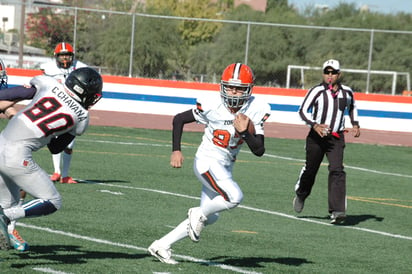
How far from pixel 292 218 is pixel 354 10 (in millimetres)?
52653

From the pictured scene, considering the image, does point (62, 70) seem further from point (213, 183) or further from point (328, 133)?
point (213, 183)

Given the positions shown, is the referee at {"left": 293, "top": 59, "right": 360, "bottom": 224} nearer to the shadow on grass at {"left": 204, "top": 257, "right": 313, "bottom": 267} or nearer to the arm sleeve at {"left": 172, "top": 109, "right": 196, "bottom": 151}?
the shadow on grass at {"left": 204, "top": 257, "right": 313, "bottom": 267}

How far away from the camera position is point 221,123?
23.8ft

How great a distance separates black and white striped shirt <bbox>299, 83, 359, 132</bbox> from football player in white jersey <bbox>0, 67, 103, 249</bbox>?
4.55 metres

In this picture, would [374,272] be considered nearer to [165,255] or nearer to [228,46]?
[165,255]

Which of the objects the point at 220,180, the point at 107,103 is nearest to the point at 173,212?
the point at 220,180

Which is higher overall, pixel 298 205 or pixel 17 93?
pixel 17 93

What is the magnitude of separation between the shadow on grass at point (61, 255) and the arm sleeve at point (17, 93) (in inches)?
54.5

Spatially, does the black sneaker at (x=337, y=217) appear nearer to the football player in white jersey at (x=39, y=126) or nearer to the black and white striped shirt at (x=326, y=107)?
the black and white striped shirt at (x=326, y=107)

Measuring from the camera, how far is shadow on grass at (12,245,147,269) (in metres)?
6.96

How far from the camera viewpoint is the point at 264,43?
35875 millimetres

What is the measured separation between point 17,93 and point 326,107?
200 inches

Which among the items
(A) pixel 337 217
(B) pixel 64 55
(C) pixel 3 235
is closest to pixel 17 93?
(C) pixel 3 235

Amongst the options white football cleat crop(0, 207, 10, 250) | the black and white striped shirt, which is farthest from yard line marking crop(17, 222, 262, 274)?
the black and white striped shirt
